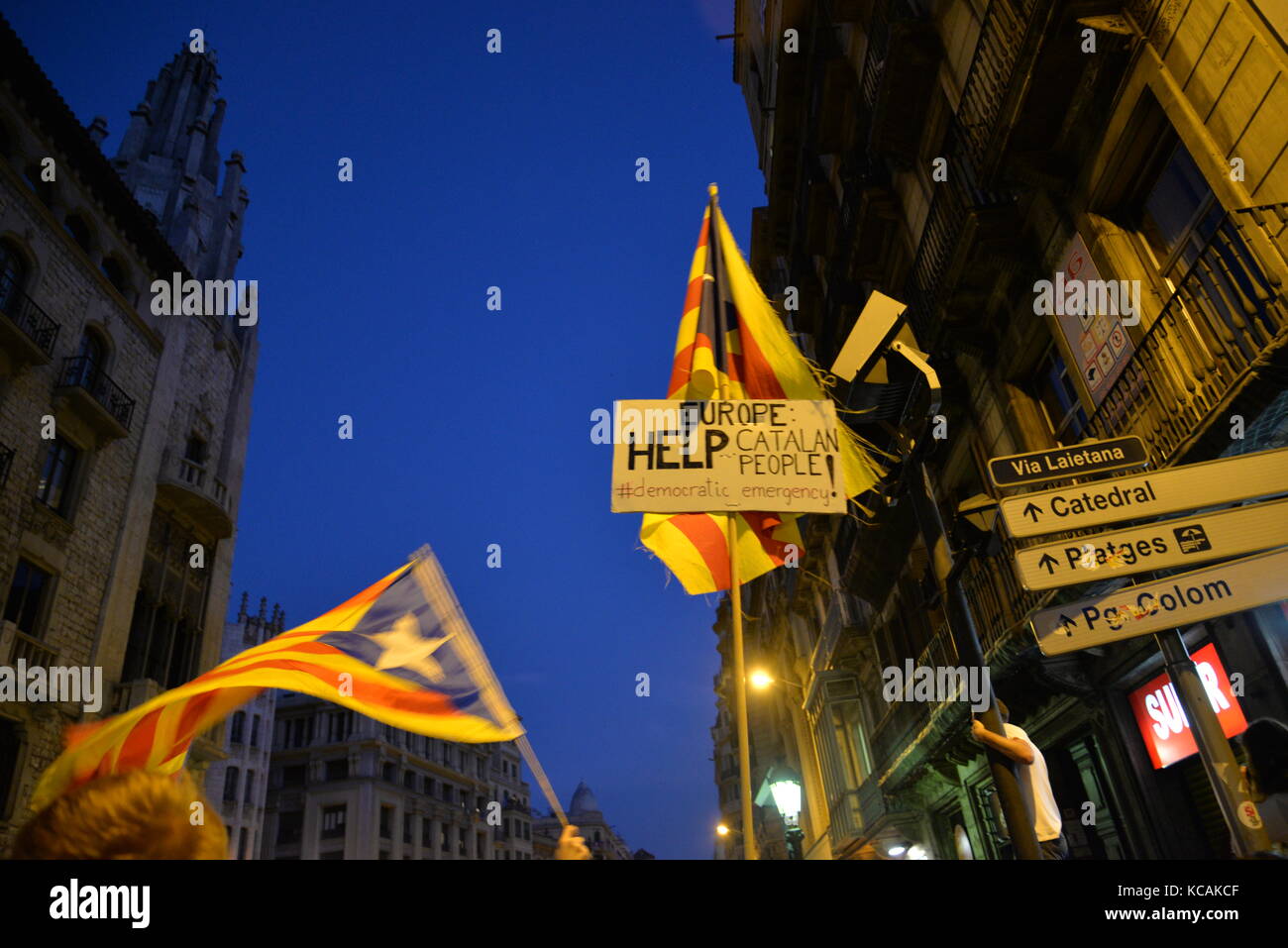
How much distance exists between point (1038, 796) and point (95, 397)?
23494 mm

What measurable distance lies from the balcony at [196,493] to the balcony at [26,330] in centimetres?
517

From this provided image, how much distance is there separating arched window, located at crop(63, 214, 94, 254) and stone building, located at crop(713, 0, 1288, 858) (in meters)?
Result: 20.6

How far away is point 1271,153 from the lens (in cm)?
644

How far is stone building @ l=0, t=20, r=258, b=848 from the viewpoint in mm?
17391

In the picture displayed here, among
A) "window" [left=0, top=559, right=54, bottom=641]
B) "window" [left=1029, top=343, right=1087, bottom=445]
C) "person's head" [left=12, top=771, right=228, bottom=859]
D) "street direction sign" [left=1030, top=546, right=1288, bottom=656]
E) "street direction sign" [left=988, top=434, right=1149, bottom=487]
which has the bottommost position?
"person's head" [left=12, top=771, right=228, bottom=859]

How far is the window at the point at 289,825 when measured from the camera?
204ft

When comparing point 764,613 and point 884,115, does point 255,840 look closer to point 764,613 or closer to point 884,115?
point 764,613

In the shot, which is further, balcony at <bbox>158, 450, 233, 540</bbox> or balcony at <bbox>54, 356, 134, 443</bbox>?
balcony at <bbox>158, 450, 233, 540</bbox>

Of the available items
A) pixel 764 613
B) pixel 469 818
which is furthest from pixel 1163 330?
pixel 469 818

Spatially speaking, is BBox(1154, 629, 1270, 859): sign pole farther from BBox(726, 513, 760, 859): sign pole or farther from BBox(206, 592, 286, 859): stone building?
BBox(206, 592, 286, 859): stone building

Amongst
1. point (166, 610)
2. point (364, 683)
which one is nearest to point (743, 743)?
point (364, 683)

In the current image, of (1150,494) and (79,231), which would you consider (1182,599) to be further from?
(79,231)

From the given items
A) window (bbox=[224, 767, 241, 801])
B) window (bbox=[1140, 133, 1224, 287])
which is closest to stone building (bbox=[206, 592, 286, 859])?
window (bbox=[224, 767, 241, 801])

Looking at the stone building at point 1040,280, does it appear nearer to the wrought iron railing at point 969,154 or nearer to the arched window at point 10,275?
the wrought iron railing at point 969,154
